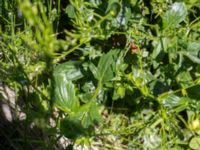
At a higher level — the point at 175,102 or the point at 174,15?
the point at 174,15

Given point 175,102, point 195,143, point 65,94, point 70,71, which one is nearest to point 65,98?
point 65,94

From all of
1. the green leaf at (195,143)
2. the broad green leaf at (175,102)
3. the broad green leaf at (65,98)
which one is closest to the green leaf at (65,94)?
the broad green leaf at (65,98)

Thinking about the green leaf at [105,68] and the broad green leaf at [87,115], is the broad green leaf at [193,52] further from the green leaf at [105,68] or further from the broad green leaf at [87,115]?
the broad green leaf at [87,115]

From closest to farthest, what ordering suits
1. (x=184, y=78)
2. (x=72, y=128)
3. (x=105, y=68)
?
(x=72, y=128), (x=105, y=68), (x=184, y=78)

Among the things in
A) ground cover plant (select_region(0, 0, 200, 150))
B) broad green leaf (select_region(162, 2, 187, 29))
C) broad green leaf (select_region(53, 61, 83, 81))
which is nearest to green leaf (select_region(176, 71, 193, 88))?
ground cover plant (select_region(0, 0, 200, 150))

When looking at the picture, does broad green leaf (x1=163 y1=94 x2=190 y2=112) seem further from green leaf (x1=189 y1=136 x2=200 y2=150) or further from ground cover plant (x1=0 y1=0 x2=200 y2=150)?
green leaf (x1=189 y1=136 x2=200 y2=150)

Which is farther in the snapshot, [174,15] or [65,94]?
[174,15]

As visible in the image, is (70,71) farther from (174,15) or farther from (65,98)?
(174,15)
